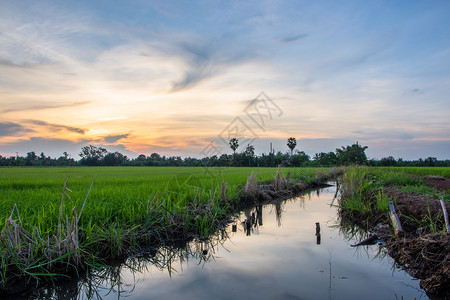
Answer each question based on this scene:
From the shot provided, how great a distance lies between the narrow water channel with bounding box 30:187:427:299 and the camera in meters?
2.88

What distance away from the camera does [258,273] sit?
3.37 metres

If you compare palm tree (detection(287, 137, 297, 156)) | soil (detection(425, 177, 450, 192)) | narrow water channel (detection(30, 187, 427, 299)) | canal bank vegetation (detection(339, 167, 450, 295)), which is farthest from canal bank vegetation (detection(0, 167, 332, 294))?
palm tree (detection(287, 137, 297, 156))

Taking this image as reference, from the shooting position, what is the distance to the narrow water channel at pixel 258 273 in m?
2.88

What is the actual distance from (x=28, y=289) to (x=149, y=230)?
1727 mm

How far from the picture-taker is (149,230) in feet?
13.9

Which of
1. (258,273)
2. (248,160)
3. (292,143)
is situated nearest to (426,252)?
(258,273)

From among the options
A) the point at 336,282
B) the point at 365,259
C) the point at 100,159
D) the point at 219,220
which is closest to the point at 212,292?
the point at 336,282

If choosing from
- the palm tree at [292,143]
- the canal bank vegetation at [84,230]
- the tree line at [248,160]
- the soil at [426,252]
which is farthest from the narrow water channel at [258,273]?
the palm tree at [292,143]

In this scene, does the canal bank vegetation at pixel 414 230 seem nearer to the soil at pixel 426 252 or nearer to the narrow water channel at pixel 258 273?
the soil at pixel 426 252

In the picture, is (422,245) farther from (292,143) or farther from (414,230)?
(292,143)

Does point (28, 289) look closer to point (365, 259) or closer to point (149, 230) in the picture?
point (149, 230)

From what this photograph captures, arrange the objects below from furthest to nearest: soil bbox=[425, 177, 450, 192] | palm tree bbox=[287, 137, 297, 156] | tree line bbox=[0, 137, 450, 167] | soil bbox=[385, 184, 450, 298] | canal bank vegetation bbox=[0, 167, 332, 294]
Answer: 1. palm tree bbox=[287, 137, 297, 156]
2. tree line bbox=[0, 137, 450, 167]
3. soil bbox=[425, 177, 450, 192]
4. canal bank vegetation bbox=[0, 167, 332, 294]
5. soil bbox=[385, 184, 450, 298]

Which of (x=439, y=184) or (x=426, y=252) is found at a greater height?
(x=439, y=184)

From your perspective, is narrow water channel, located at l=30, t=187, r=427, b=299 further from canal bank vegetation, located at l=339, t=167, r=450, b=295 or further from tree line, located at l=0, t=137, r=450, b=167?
tree line, located at l=0, t=137, r=450, b=167
